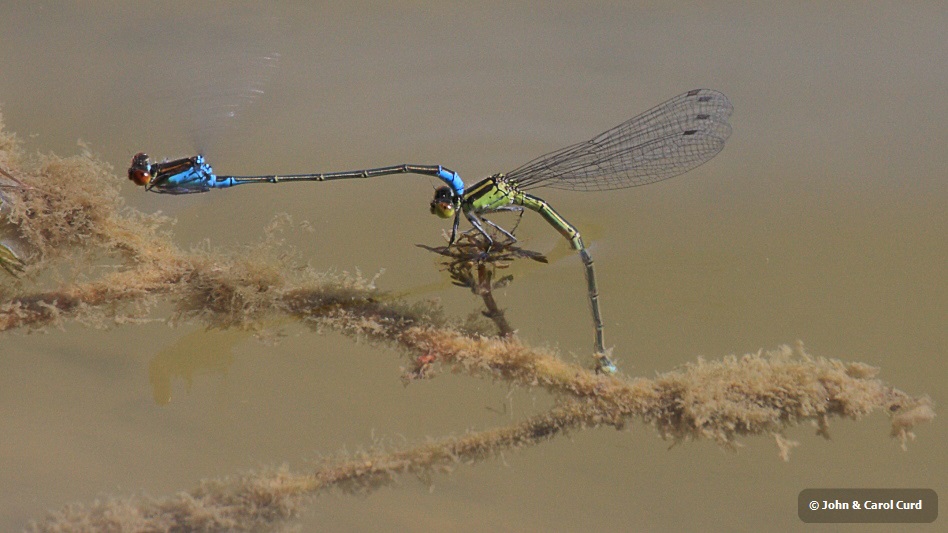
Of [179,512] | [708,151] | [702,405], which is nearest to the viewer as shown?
[702,405]

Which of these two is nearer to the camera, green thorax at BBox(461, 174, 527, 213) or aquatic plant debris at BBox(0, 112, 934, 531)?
aquatic plant debris at BBox(0, 112, 934, 531)

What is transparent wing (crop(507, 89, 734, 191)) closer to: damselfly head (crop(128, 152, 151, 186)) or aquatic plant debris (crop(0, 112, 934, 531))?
aquatic plant debris (crop(0, 112, 934, 531))

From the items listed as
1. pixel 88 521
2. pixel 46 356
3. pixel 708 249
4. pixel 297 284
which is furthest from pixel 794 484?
pixel 46 356

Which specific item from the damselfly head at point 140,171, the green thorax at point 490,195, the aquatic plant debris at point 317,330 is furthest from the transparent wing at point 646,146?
the damselfly head at point 140,171

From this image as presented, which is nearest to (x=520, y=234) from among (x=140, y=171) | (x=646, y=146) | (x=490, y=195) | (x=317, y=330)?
(x=490, y=195)

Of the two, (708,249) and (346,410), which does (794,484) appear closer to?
(708,249)

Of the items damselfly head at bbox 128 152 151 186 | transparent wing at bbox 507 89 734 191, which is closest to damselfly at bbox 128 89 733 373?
transparent wing at bbox 507 89 734 191

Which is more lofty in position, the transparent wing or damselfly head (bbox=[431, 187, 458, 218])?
the transparent wing
